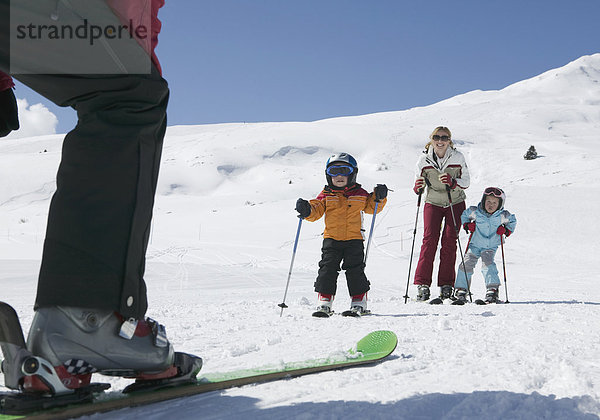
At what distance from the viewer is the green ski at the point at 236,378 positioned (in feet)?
4.11

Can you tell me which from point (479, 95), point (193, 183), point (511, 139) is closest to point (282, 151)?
point (193, 183)

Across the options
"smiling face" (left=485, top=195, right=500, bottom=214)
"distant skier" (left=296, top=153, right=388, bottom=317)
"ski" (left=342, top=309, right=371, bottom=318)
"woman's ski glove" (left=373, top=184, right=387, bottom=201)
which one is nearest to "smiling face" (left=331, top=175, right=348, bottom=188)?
"distant skier" (left=296, top=153, right=388, bottom=317)

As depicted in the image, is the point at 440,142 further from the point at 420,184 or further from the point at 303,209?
the point at 303,209

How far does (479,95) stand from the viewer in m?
109

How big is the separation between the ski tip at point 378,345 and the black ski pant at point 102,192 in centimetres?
113

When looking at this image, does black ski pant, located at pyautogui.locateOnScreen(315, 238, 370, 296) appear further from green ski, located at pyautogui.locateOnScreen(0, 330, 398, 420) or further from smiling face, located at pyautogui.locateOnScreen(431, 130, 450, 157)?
green ski, located at pyautogui.locateOnScreen(0, 330, 398, 420)

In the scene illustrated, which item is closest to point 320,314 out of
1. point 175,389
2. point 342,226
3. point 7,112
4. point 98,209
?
point 342,226

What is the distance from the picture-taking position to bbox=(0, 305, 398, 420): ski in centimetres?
117

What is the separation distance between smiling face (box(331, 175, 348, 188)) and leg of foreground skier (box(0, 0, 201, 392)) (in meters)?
3.67

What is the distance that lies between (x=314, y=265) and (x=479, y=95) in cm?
11066

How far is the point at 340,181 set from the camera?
4.97 meters

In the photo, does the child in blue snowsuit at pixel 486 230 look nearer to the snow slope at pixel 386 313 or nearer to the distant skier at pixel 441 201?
the distant skier at pixel 441 201

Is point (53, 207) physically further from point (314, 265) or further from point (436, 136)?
point (314, 265)

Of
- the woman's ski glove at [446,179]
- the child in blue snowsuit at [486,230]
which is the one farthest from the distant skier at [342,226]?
the child in blue snowsuit at [486,230]
